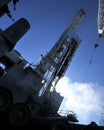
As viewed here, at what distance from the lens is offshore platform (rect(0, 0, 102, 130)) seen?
45.9 ft

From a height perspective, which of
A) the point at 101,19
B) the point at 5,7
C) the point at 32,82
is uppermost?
the point at 101,19

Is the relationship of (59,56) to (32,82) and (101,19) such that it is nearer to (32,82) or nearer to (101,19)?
(32,82)

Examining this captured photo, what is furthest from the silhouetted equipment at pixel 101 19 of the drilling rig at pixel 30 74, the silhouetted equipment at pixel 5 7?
the silhouetted equipment at pixel 5 7

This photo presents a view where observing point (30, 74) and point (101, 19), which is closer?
point (30, 74)

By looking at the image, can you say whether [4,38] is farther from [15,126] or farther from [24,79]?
[24,79]

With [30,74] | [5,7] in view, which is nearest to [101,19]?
[30,74]

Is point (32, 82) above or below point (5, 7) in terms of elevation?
above

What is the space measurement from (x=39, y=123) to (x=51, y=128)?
1.15m

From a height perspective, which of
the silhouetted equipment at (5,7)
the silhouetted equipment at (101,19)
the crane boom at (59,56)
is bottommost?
the silhouetted equipment at (5,7)

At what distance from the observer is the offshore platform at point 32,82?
1398 cm

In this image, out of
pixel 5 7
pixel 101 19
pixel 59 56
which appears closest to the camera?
pixel 5 7

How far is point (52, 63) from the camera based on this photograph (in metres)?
41.2

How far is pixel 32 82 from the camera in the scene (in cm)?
3409

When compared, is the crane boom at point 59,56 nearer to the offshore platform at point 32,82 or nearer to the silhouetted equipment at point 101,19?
the offshore platform at point 32,82
